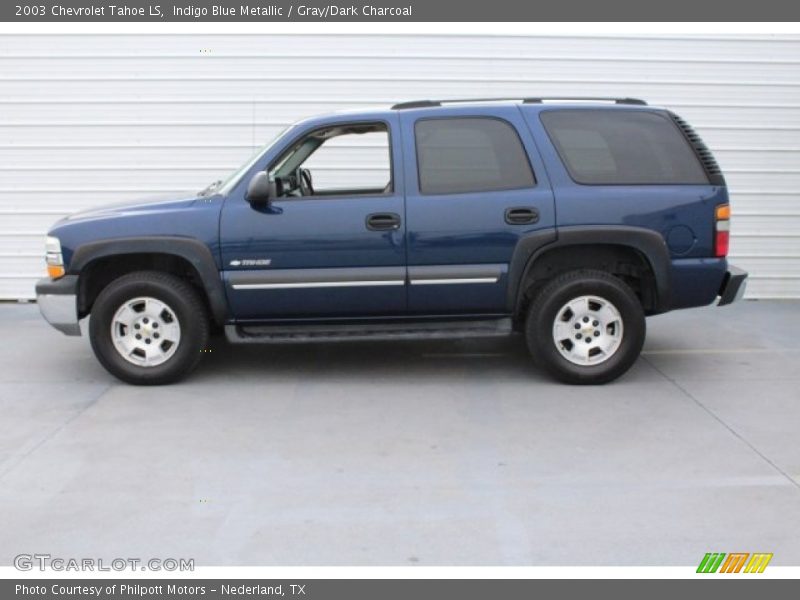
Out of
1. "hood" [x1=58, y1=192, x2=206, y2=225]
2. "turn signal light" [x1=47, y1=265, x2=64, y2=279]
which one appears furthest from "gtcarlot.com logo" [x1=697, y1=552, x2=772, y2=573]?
"turn signal light" [x1=47, y1=265, x2=64, y2=279]

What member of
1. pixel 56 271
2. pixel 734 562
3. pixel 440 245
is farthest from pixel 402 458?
pixel 56 271

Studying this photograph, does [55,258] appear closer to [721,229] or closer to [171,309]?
[171,309]

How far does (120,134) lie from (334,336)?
430 centimetres

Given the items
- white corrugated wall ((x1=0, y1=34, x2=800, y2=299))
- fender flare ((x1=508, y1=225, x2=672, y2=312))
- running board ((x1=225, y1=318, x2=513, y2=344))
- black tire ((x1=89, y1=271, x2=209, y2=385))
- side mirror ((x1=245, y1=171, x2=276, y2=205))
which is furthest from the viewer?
white corrugated wall ((x1=0, y1=34, x2=800, y2=299))

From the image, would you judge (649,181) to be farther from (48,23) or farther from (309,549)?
(48,23)

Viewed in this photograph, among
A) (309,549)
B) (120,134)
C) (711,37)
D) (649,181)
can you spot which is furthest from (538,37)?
(309,549)

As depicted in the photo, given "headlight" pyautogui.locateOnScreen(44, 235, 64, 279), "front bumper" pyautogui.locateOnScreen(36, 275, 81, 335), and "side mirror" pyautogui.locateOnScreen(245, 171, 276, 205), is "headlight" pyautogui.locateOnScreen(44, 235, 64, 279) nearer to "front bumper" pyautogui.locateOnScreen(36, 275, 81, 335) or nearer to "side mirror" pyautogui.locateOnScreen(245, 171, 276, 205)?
"front bumper" pyautogui.locateOnScreen(36, 275, 81, 335)

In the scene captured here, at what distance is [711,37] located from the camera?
10297 mm

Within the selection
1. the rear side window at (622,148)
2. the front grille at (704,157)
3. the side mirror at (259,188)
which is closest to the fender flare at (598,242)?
the rear side window at (622,148)

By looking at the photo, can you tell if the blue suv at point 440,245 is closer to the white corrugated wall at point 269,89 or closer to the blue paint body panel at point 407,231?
the blue paint body panel at point 407,231

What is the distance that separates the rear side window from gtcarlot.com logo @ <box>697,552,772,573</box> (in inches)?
130

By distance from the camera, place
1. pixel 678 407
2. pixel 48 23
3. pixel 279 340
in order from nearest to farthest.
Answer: pixel 678 407 → pixel 279 340 → pixel 48 23

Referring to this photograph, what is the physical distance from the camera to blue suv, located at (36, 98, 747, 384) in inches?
280

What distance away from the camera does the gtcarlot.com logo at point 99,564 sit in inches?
173
